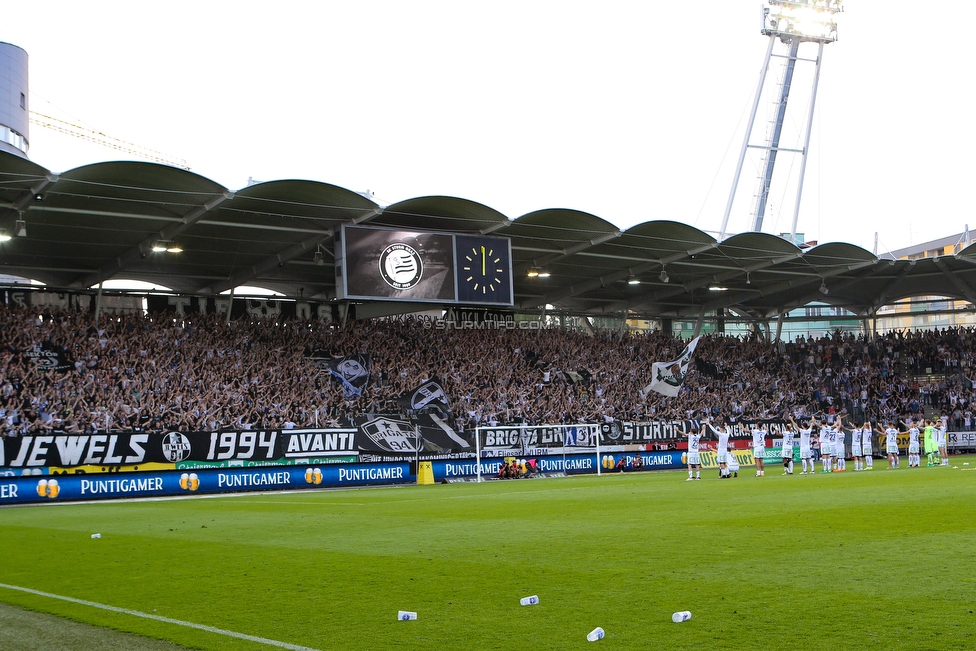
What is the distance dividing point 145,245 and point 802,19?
1477 inches

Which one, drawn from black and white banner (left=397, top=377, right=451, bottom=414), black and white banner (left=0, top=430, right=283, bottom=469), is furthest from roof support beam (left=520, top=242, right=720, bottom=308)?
black and white banner (left=0, top=430, right=283, bottom=469)

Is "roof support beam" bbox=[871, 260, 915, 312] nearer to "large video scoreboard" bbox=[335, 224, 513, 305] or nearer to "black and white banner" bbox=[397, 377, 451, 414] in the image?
"large video scoreboard" bbox=[335, 224, 513, 305]

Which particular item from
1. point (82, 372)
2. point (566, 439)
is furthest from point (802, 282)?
point (82, 372)

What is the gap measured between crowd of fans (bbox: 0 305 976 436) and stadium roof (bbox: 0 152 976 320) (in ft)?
8.51

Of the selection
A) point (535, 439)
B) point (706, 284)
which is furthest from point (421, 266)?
point (706, 284)

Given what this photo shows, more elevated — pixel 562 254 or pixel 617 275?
pixel 562 254

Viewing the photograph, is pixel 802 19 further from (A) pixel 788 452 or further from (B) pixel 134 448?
(B) pixel 134 448

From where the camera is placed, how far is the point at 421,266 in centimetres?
3669

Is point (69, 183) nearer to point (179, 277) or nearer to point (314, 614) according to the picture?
point (179, 277)

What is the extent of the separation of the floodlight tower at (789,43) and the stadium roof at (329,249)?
618cm

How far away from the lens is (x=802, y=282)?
164 feet

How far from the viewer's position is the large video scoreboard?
35.7 m

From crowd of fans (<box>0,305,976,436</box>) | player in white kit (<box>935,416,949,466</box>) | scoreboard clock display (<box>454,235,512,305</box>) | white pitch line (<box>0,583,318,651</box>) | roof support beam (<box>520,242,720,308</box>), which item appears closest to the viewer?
white pitch line (<box>0,583,318,651</box>)

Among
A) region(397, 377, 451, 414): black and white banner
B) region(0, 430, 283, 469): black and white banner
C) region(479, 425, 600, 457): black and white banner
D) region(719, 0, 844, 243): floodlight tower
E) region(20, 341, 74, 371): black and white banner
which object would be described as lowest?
region(479, 425, 600, 457): black and white banner
